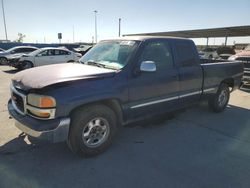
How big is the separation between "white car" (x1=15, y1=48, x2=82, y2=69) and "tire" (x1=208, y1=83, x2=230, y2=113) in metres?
11.0

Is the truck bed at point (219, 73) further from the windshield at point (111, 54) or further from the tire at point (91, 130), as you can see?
the tire at point (91, 130)

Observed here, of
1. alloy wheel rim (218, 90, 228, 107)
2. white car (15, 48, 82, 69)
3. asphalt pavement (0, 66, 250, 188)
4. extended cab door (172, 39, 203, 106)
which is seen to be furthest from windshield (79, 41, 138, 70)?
white car (15, 48, 82, 69)

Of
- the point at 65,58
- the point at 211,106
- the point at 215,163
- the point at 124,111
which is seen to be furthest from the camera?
the point at 65,58

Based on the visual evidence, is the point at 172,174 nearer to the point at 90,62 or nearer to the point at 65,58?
the point at 90,62

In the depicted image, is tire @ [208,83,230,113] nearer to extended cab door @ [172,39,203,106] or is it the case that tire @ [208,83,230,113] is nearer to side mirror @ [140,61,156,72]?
extended cab door @ [172,39,203,106]

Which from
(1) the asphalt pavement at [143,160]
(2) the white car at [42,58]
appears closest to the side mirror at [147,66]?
(1) the asphalt pavement at [143,160]

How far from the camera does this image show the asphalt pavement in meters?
3.03

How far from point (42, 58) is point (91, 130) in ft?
39.1

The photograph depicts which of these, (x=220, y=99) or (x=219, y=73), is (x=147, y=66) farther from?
(x=220, y=99)

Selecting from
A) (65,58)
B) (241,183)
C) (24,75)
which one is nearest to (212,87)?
(241,183)

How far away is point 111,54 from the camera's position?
4203 mm

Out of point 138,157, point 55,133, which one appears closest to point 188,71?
point 138,157

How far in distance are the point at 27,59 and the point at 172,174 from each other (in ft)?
42.6

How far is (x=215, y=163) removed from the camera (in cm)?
354
